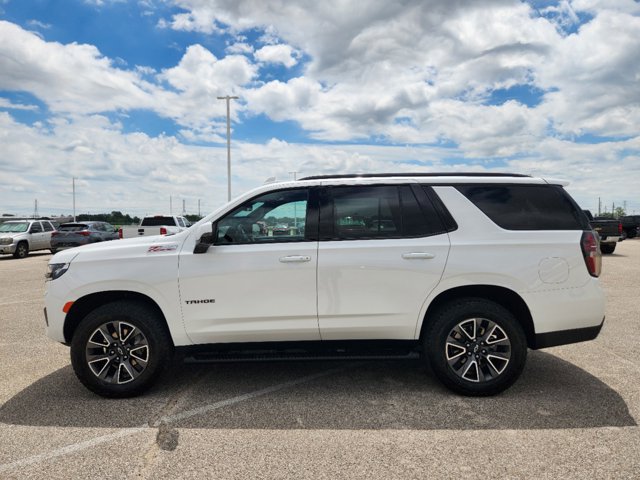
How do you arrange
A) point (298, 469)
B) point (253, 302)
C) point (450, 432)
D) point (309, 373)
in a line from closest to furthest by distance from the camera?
point (298, 469), point (450, 432), point (253, 302), point (309, 373)

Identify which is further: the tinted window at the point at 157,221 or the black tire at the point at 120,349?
the tinted window at the point at 157,221

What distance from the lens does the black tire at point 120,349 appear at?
4055 millimetres

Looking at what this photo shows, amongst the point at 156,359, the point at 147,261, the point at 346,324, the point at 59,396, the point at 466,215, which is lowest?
the point at 59,396

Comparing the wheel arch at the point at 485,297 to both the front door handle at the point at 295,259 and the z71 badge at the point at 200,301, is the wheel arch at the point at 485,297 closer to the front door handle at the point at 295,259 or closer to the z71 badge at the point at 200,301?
the front door handle at the point at 295,259

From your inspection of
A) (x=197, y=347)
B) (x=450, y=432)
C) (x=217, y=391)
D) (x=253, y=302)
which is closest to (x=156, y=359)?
(x=197, y=347)

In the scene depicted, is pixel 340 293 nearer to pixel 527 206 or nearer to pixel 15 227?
pixel 527 206

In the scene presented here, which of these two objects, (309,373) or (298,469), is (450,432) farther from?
A: (309,373)

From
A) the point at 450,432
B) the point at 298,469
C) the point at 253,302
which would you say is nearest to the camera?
the point at 298,469

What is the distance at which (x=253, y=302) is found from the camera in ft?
13.2

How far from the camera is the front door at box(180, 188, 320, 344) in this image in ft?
13.2

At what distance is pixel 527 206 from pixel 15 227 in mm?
23556

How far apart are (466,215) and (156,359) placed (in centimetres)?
294

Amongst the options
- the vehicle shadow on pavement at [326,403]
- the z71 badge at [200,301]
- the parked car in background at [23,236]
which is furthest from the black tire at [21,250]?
the z71 badge at [200,301]

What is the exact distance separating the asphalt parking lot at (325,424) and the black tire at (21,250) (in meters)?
18.6
